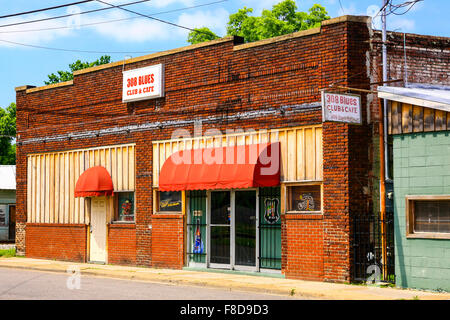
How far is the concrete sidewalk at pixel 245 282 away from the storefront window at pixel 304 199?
186 cm

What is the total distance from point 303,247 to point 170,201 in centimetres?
532

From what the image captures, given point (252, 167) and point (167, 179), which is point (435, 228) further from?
point (167, 179)

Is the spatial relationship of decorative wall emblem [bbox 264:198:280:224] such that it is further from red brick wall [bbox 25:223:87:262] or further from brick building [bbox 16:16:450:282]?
red brick wall [bbox 25:223:87:262]

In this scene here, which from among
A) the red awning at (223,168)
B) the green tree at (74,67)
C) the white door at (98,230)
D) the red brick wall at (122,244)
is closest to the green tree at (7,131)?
the green tree at (74,67)

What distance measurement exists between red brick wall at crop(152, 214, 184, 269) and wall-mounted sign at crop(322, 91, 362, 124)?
21.8ft

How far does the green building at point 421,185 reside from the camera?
1412cm

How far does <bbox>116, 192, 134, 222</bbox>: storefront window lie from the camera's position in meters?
21.8

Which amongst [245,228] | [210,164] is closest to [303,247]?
[245,228]

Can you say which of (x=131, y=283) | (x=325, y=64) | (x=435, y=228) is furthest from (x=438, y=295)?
(x=131, y=283)

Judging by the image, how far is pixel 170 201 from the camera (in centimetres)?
2048

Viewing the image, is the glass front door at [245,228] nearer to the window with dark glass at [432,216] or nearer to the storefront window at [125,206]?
the storefront window at [125,206]

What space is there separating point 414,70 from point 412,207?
4230mm

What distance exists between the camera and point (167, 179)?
19.7m

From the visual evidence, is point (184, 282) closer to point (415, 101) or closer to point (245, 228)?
point (245, 228)
